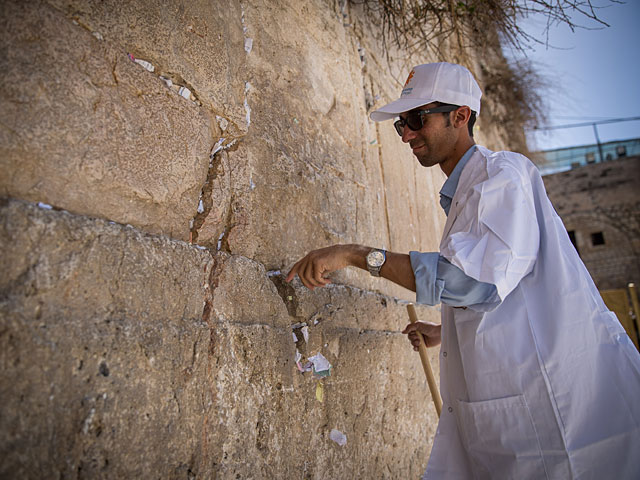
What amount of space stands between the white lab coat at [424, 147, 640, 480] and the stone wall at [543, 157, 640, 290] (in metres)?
15.5

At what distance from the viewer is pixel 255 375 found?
4.80 ft

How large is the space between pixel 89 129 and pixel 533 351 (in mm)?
1346

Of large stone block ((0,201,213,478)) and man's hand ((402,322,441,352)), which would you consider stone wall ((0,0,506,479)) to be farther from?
man's hand ((402,322,441,352))

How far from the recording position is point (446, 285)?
1458mm

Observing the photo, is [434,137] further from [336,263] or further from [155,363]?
[155,363]

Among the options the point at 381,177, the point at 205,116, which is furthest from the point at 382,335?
the point at 205,116

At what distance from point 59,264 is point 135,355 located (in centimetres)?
25

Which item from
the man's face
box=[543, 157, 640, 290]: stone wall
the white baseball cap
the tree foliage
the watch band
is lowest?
the watch band

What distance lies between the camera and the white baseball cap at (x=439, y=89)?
1.82 meters

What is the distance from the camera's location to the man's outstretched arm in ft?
5.11

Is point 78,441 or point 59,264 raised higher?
point 59,264

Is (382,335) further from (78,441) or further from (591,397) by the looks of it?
(78,441)

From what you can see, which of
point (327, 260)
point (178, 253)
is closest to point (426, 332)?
point (327, 260)

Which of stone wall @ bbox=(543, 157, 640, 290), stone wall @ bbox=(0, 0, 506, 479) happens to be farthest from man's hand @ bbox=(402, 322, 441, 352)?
stone wall @ bbox=(543, 157, 640, 290)
